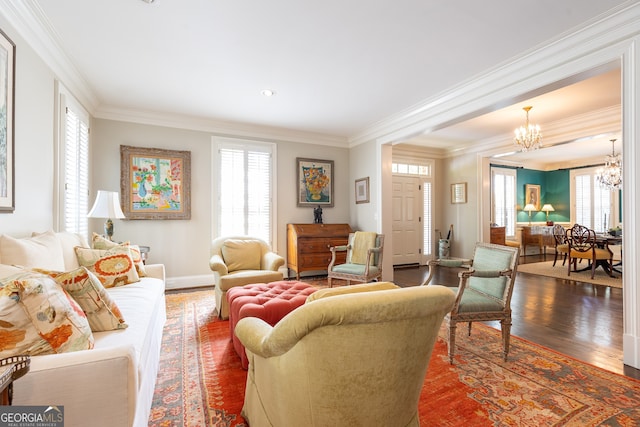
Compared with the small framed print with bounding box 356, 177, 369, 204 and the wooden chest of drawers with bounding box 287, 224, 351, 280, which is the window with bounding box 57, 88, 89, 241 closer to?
the wooden chest of drawers with bounding box 287, 224, 351, 280

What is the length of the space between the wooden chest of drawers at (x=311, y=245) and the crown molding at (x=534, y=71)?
2163 mm

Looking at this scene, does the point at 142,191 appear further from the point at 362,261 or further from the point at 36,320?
the point at 36,320

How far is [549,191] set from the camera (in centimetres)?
881

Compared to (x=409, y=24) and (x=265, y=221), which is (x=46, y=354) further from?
(x=265, y=221)

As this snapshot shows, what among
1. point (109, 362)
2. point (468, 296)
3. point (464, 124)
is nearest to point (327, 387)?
point (109, 362)

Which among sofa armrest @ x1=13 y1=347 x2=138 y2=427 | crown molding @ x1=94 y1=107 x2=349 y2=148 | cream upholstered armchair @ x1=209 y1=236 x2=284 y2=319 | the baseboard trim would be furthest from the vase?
→ sofa armrest @ x1=13 y1=347 x2=138 y2=427

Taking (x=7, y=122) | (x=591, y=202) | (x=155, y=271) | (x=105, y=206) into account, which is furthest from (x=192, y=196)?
(x=591, y=202)

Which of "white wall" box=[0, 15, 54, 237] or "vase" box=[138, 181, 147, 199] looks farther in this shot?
"vase" box=[138, 181, 147, 199]

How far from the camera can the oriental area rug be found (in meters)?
1.61

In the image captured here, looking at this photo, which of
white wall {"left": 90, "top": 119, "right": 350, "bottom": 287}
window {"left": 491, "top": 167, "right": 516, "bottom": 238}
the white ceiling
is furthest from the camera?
window {"left": 491, "top": 167, "right": 516, "bottom": 238}

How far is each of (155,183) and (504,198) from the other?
825 centimetres

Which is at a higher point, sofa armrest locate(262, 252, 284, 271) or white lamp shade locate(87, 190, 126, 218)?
white lamp shade locate(87, 190, 126, 218)

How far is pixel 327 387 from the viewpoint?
3.28ft

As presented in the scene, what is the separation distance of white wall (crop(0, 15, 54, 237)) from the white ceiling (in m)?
0.32
